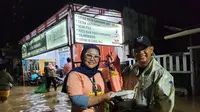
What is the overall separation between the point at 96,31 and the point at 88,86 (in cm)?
374

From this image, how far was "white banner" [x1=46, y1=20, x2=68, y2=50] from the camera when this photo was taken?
6055 mm

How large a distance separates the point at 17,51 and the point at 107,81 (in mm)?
25082

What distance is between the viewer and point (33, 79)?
1578 centimetres

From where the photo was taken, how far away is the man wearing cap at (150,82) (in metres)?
1.49

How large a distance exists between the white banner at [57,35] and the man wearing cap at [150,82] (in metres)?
4.32

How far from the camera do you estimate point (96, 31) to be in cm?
538

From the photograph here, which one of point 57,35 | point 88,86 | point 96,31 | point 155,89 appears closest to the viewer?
point 155,89

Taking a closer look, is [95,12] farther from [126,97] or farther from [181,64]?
[126,97]

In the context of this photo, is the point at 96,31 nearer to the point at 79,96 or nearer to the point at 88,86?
the point at 88,86

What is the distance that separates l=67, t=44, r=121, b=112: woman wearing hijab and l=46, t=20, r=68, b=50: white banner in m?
4.19

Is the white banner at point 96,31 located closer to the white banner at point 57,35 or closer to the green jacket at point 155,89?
the white banner at point 57,35

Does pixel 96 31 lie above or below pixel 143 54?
above

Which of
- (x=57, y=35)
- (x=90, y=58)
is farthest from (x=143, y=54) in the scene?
(x=57, y=35)

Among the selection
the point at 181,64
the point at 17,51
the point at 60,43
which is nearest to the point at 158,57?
the point at 181,64
